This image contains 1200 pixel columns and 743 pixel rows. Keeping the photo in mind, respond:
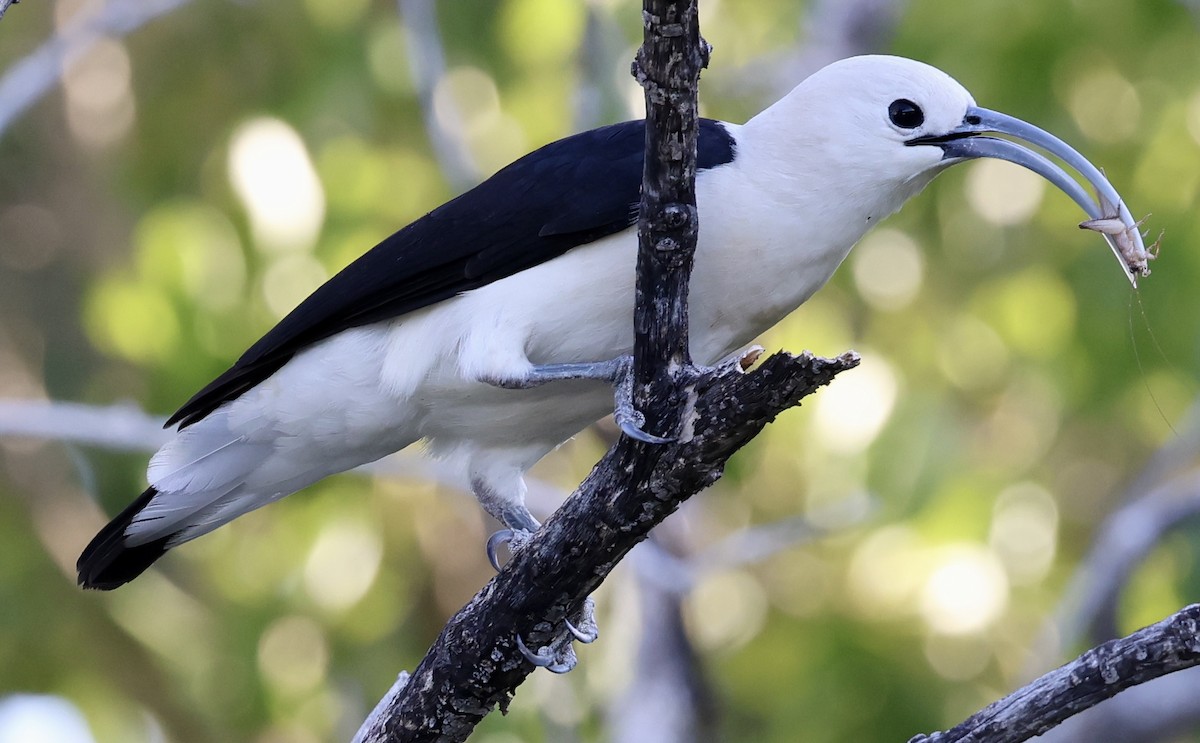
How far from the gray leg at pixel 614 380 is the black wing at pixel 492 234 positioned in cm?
42

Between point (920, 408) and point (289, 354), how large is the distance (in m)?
3.88

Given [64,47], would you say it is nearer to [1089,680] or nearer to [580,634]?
[580,634]

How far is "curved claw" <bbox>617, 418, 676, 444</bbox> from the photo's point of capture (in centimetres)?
364

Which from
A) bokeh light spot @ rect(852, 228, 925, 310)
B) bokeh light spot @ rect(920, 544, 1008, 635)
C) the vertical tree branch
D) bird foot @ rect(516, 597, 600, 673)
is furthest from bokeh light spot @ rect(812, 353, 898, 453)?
the vertical tree branch

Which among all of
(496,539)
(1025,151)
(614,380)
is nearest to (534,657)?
(614,380)

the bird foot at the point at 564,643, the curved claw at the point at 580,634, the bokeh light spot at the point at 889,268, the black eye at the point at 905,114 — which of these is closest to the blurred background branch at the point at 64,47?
the bokeh light spot at the point at 889,268

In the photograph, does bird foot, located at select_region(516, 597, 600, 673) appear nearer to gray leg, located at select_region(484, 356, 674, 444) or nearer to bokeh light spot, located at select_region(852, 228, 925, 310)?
gray leg, located at select_region(484, 356, 674, 444)

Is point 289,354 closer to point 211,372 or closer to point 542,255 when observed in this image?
point 542,255

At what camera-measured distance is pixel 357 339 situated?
4.81 meters

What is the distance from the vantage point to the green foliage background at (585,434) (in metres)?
7.85

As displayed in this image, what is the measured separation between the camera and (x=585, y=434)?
927 cm

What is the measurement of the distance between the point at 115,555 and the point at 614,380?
6.78 feet

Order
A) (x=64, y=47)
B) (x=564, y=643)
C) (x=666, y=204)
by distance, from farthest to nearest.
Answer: (x=64, y=47)
(x=564, y=643)
(x=666, y=204)

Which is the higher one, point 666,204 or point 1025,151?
point 1025,151
